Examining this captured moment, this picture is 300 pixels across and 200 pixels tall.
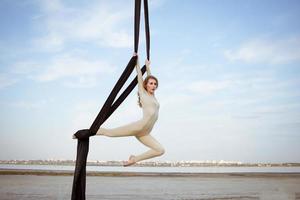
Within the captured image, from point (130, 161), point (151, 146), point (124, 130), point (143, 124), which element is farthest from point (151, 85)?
point (130, 161)

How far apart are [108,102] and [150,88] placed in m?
0.80

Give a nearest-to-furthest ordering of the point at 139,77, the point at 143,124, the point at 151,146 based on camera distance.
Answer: the point at 143,124
the point at 151,146
the point at 139,77

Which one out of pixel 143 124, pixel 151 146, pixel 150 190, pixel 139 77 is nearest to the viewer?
pixel 143 124

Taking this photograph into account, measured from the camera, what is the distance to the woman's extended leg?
6.39m

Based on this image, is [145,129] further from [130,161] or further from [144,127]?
[130,161]

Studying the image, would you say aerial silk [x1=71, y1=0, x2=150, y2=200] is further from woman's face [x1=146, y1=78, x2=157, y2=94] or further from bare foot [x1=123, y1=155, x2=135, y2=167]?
bare foot [x1=123, y1=155, x2=135, y2=167]

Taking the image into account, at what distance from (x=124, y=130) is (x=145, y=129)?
356 millimetres

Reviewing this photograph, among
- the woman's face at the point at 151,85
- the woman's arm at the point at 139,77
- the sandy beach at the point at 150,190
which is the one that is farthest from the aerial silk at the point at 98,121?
the sandy beach at the point at 150,190

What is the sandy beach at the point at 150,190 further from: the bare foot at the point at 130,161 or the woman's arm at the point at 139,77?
the woman's arm at the point at 139,77

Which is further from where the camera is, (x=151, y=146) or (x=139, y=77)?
(x=139, y=77)

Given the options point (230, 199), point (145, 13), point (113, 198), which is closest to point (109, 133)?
point (145, 13)

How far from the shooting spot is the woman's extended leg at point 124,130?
6395mm

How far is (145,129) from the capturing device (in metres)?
6.46

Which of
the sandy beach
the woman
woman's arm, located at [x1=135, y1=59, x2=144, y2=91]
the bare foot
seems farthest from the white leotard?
the sandy beach
